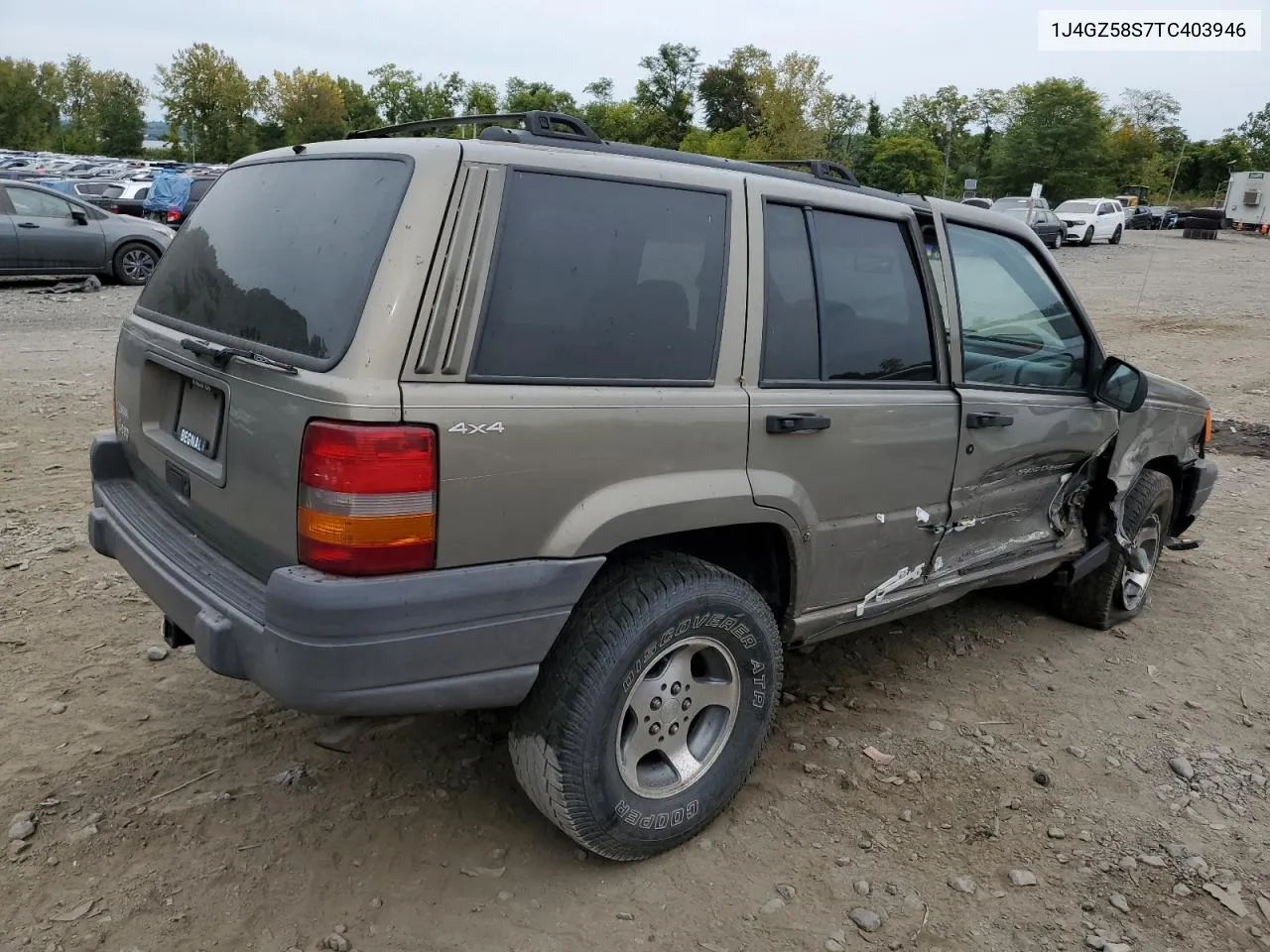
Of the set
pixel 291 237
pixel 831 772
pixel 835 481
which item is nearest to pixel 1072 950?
pixel 831 772

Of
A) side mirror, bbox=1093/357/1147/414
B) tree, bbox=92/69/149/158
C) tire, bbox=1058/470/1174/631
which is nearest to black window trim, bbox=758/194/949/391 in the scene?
side mirror, bbox=1093/357/1147/414

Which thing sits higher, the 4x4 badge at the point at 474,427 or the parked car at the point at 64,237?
the parked car at the point at 64,237

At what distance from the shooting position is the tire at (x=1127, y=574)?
4.48 metres

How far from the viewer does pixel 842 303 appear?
3111mm

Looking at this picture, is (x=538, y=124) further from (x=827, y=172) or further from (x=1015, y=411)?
(x=1015, y=411)

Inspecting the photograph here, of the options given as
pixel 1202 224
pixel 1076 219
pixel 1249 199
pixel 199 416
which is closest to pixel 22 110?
pixel 1076 219

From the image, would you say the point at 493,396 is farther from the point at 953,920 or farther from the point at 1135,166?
the point at 1135,166

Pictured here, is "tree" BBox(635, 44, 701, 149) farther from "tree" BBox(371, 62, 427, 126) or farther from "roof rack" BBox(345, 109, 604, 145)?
"roof rack" BBox(345, 109, 604, 145)

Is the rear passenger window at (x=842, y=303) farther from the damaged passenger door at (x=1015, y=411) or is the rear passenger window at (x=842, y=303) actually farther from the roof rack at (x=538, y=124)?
the roof rack at (x=538, y=124)

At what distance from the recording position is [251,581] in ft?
8.34

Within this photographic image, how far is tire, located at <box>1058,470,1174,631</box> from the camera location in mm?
4480

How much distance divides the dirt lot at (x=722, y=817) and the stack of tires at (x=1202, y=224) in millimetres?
43729

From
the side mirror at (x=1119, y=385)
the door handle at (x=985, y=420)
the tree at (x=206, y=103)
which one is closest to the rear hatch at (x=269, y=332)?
the door handle at (x=985, y=420)

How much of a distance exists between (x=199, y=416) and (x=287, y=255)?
54 centimetres
